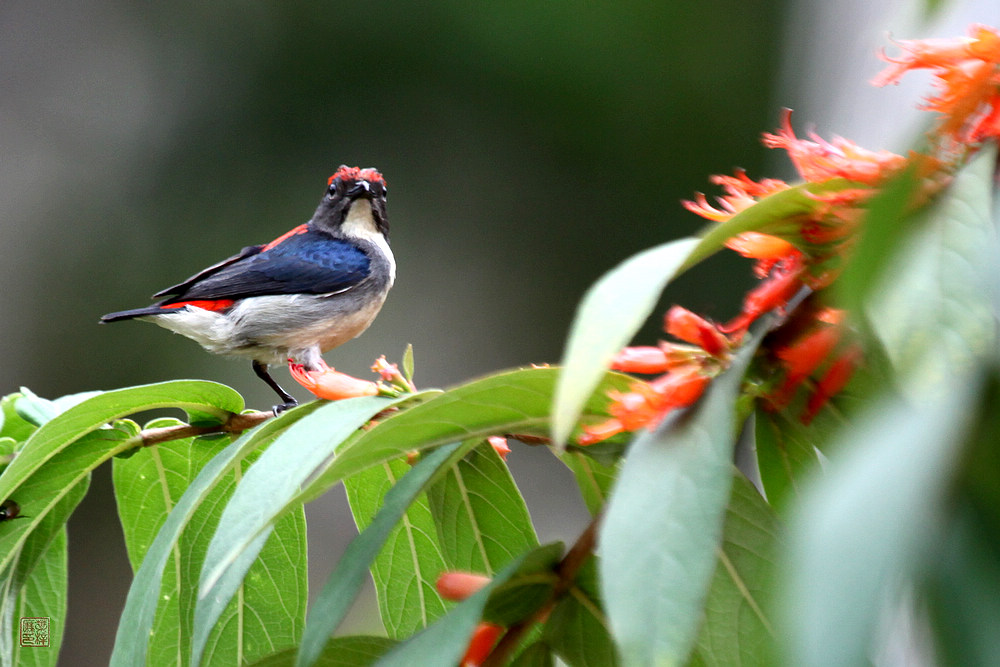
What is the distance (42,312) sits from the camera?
197 inches

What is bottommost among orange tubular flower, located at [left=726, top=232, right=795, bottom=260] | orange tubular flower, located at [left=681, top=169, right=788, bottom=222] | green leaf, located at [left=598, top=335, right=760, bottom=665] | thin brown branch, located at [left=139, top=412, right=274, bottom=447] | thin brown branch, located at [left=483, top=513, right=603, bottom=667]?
thin brown branch, located at [left=139, top=412, right=274, bottom=447]

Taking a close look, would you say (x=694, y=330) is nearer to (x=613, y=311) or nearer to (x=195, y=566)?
(x=613, y=311)

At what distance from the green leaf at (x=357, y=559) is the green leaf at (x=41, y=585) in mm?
396

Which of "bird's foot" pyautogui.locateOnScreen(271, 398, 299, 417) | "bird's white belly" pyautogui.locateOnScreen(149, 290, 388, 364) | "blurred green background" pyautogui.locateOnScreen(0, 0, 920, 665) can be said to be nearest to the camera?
"bird's foot" pyautogui.locateOnScreen(271, 398, 299, 417)

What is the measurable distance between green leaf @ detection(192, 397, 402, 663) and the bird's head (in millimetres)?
2131

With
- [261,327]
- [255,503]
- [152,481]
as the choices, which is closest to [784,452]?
[255,503]

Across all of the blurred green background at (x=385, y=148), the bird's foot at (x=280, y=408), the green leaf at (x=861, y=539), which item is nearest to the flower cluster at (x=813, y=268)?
the green leaf at (x=861, y=539)

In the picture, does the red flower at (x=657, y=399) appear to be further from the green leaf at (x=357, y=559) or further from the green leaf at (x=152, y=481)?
the green leaf at (x=152, y=481)

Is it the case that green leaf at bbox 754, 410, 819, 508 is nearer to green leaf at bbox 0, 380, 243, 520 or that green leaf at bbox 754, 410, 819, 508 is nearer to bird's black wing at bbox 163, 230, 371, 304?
green leaf at bbox 0, 380, 243, 520

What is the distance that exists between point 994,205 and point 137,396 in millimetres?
596

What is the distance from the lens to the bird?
7.27 ft

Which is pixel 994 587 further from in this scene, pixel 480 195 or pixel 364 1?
pixel 364 1

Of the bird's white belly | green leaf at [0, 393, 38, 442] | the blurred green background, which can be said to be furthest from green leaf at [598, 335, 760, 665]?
the blurred green background

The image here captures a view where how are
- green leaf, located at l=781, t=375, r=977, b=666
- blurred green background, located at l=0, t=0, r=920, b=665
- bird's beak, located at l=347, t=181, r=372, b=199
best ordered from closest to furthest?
1. green leaf, located at l=781, t=375, r=977, b=666
2. bird's beak, located at l=347, t=181, r=372, b=199
3. blurred green background, located at l=0, t=0, r=920, b=665
